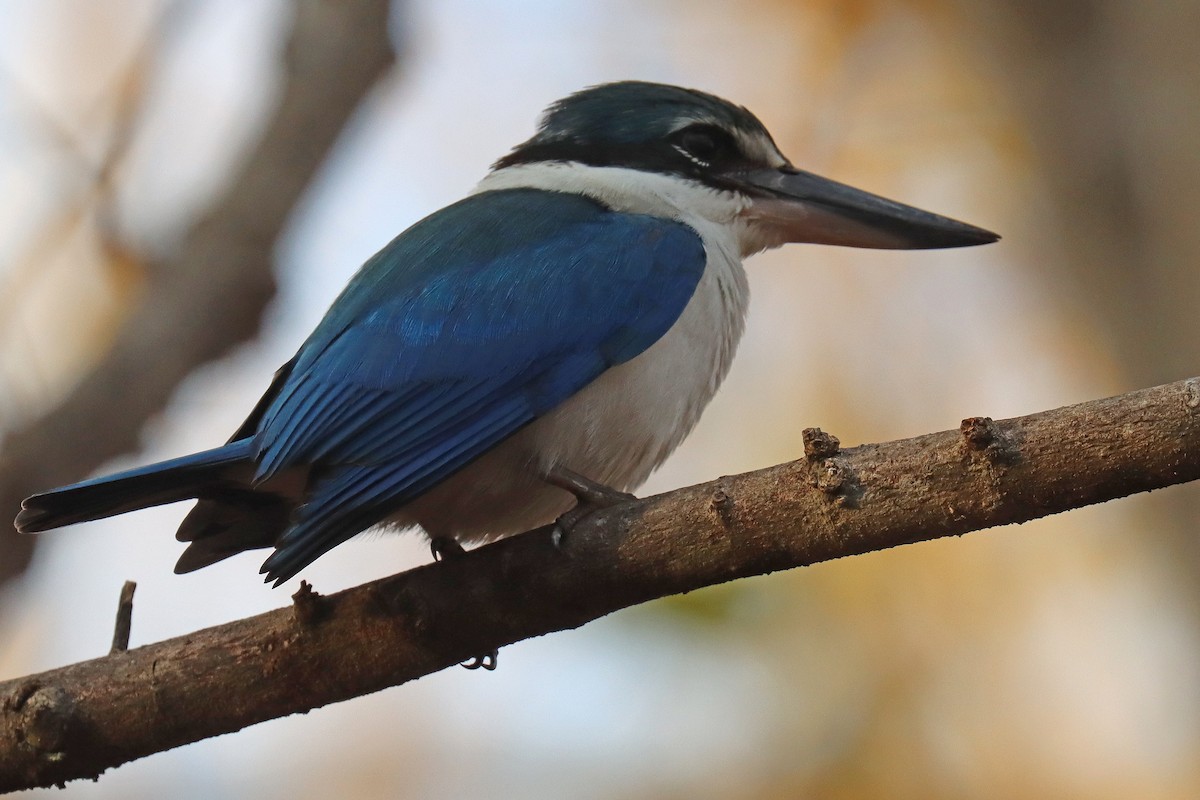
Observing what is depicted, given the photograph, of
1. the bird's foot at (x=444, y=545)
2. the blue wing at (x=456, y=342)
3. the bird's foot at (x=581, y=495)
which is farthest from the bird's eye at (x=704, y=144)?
the bird's foot at (x=444, y=545)

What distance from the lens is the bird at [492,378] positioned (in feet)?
9.96

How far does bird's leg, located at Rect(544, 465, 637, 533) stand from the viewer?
2871 millimetres

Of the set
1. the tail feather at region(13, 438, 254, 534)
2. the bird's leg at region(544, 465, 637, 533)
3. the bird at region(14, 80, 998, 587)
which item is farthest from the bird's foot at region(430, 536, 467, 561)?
the tail feather at region(13, 438, 254, 534)

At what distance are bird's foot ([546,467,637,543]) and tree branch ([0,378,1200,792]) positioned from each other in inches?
1.6

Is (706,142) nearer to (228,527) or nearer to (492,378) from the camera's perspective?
(492,378)

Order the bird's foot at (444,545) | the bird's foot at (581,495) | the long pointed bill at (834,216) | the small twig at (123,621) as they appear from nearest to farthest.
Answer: the bird's foot at (581,495)
the small twig at (123,621)
the bird's foot at (444,545)
the long pointed bill at (834,216)

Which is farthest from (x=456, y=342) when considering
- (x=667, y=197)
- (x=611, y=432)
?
(x=667, y=197)

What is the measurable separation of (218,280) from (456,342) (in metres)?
1.29

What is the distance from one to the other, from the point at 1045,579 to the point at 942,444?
432cm

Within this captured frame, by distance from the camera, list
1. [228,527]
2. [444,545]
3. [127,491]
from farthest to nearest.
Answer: [444,545]
[228,527]
[127,491]

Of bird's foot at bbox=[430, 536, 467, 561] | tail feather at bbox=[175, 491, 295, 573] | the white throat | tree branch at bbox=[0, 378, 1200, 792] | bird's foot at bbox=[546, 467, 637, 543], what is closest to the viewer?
tree branch at bbox=[0, 378, 1200, 792]

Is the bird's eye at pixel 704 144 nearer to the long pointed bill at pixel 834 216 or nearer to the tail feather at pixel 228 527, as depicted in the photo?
the long pointed bill at pixel 834 216

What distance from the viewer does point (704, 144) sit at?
4.32 meters

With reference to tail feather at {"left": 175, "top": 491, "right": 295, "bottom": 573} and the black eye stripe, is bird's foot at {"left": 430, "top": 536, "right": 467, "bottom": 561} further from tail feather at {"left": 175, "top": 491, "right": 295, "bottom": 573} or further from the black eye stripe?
the black eye stripe
